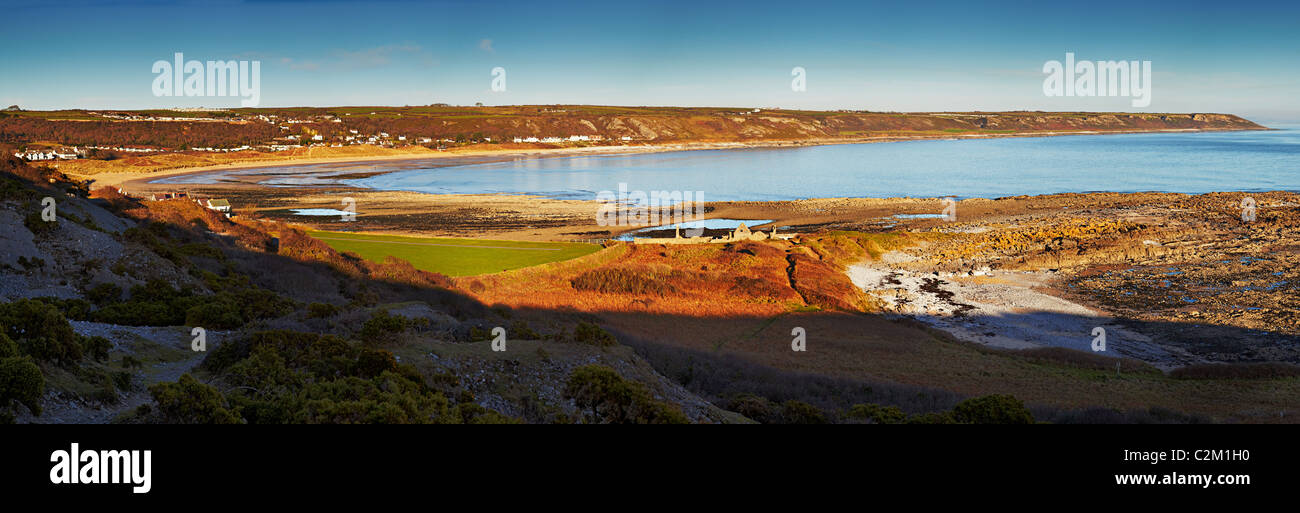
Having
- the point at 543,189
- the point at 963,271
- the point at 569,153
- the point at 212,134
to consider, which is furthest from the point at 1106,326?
the point at 212,134

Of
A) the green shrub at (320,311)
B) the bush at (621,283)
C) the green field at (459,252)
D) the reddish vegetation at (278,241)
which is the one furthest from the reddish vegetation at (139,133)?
the green shrub at (320,311)

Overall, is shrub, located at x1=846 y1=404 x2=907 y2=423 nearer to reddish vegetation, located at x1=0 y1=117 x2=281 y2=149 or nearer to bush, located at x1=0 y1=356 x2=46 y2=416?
bush, located at x1=0 y1=356 x2=46 y2=416

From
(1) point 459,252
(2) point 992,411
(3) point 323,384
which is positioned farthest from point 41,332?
(1) point 459,252

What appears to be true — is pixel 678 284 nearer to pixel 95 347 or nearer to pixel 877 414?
pixel 877 414

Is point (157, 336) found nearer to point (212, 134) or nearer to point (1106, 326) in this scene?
point (1106, 326)

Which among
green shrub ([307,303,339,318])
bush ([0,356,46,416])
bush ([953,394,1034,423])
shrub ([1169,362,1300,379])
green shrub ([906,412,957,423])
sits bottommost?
shrub ([1169,362,1300,379])

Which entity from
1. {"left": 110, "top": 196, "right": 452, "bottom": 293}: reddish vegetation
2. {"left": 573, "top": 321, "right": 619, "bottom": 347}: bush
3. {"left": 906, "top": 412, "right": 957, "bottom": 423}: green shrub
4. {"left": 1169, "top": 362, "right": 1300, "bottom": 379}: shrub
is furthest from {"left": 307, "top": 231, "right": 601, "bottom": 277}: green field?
{"left": 1169, "top": 362, "right": 1300, "bottom": 379}: shrub

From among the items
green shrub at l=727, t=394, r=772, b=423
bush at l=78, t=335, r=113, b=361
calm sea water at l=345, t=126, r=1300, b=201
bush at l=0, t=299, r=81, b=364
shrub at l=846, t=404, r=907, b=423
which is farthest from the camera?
calm sea water at l=345, t=126, r=1300, b=201
